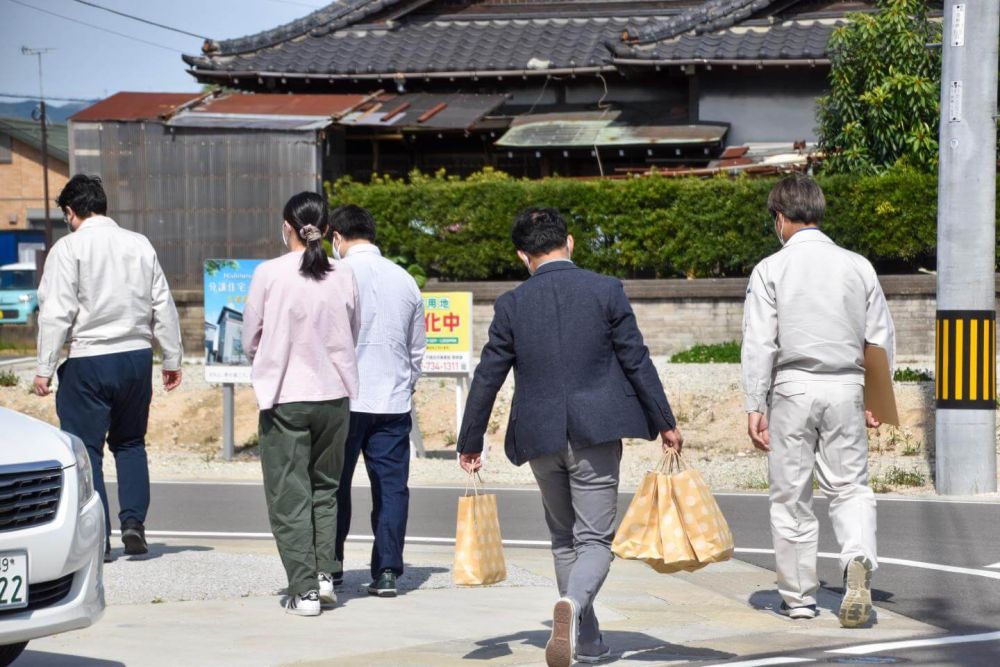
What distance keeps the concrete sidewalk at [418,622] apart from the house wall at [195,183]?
14195 mm

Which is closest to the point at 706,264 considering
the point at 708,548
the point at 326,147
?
the point at 326,147

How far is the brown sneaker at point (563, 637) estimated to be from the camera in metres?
5.46

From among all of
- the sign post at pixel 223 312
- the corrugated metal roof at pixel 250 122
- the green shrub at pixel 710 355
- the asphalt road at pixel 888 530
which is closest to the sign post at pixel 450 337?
the sign post at pixel 223 312

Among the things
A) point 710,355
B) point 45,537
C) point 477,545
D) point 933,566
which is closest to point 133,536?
point 477,545

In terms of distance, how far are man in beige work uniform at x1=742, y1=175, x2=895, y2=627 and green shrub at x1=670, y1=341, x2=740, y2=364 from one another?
36.7 feet

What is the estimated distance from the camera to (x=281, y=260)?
7004mm

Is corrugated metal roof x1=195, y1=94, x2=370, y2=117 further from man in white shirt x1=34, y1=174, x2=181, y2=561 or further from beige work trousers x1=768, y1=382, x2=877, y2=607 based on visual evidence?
beige work trousers x1=768, y1=382, x2=877, y2=607

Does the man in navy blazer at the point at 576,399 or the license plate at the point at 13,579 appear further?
the man in navy blazer at the point at 576,399

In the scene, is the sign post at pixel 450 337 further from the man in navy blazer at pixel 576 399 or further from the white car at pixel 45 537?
the white car at pixel 45 537

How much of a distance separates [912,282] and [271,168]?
9752mm

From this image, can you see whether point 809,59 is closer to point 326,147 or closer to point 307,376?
point 326,147

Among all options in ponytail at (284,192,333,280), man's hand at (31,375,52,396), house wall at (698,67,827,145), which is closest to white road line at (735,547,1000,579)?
ponytail at (284,192,333,280)

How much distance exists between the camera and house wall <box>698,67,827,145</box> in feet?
75.0

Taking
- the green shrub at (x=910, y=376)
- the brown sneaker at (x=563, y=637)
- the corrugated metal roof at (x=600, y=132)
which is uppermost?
the corrugated metal roof at (x=600, y=132)
